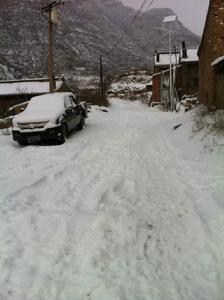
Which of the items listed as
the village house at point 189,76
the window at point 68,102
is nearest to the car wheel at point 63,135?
the window at point 68,102

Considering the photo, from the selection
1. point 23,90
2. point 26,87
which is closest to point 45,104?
point 23,90

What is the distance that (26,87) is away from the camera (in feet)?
127

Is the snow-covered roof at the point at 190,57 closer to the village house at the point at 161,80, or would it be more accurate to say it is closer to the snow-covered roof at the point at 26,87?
the village house at the point at 161,80

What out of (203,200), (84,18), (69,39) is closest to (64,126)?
(203,200)

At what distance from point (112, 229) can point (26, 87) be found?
3474cm

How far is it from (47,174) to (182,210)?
11.0ft

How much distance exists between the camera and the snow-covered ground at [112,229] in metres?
4.13

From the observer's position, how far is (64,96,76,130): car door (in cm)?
1503

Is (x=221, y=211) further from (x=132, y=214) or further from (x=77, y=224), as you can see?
(x=77, y=224)

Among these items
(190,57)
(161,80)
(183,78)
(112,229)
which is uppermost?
(190,57)

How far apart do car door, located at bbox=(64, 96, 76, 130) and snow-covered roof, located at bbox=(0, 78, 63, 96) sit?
21.6 m

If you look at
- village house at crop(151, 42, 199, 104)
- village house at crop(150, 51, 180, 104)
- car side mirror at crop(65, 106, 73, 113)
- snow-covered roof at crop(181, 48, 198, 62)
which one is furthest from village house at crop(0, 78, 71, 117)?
car side mirror at crop(65, 106, 73, 113)

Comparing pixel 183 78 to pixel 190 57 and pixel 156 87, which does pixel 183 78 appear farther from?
pixel 156 87

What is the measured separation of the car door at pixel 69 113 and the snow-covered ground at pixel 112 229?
5.10 m
